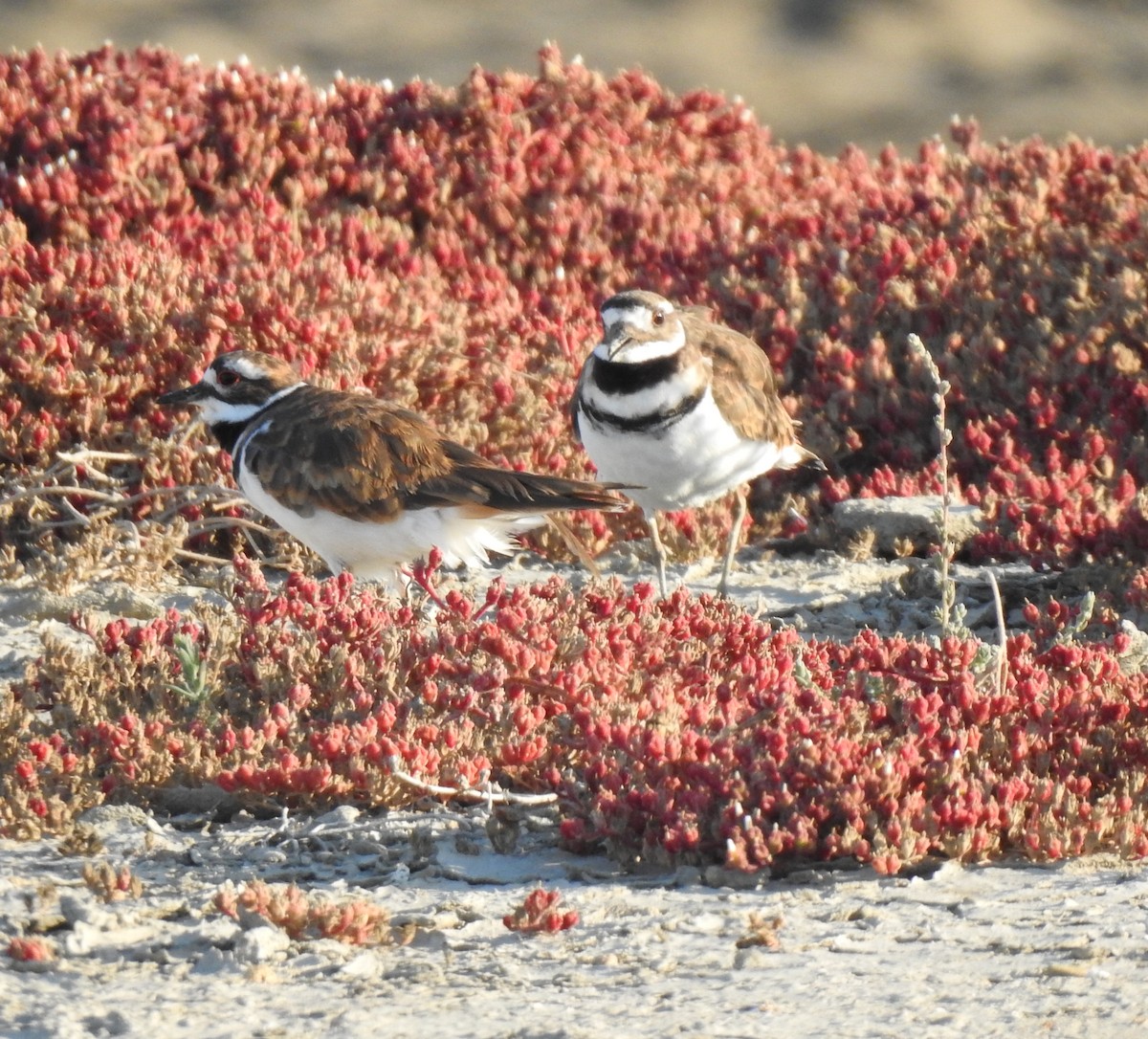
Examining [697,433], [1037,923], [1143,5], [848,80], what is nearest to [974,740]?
[1037,923]

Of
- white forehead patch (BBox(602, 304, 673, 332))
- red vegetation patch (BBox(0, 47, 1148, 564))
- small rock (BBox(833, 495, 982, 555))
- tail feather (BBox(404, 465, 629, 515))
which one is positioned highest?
red vegetation patch (BBox(0, 47, 1148, 564))

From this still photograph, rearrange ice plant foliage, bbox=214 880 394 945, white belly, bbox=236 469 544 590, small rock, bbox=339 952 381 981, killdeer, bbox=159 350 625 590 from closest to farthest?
small rock, bbox=339 952 381 981 → ice plant foliage, bbox=214 880 394 945 → killdeer, bbox=159 350 625 590 → white belly, bbox=236 469 544 590

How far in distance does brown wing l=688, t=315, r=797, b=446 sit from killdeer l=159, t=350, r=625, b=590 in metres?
1.18

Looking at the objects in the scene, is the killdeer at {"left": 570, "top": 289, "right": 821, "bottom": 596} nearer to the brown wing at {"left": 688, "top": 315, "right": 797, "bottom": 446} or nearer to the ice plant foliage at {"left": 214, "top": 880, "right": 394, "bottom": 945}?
the brown wing at {"left": 688, "top": 315, "right": 797, "bottom": 446}

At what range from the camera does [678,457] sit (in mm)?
7906

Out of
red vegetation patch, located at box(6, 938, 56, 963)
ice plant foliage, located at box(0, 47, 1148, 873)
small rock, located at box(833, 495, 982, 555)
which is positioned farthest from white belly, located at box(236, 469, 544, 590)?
red vegetation patch, located at box(6, 938, 56, 963)

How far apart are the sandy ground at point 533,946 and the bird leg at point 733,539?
9.91 ft

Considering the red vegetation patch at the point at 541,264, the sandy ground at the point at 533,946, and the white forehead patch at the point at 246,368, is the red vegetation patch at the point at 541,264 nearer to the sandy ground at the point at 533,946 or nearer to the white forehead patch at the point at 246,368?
the white forehead patch at the point at 246,368

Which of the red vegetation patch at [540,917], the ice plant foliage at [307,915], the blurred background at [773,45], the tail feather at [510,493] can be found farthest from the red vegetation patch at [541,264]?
the blurred background at [773,45]

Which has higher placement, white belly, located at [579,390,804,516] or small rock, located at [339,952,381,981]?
white belly, located at [579,390,804,516]

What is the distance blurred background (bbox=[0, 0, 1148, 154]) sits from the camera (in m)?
29.1

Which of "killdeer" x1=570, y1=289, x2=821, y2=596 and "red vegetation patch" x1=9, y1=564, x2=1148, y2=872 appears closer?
"red vegetation patch" x1=9, y1=564, x2=1148, y2=872

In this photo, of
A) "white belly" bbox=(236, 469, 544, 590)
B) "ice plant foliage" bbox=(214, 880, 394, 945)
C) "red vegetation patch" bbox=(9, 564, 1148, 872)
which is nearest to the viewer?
"ice plant foliage" bbox=(214, 880, 394, 945)

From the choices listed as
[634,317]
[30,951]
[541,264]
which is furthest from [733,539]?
[30,951]
